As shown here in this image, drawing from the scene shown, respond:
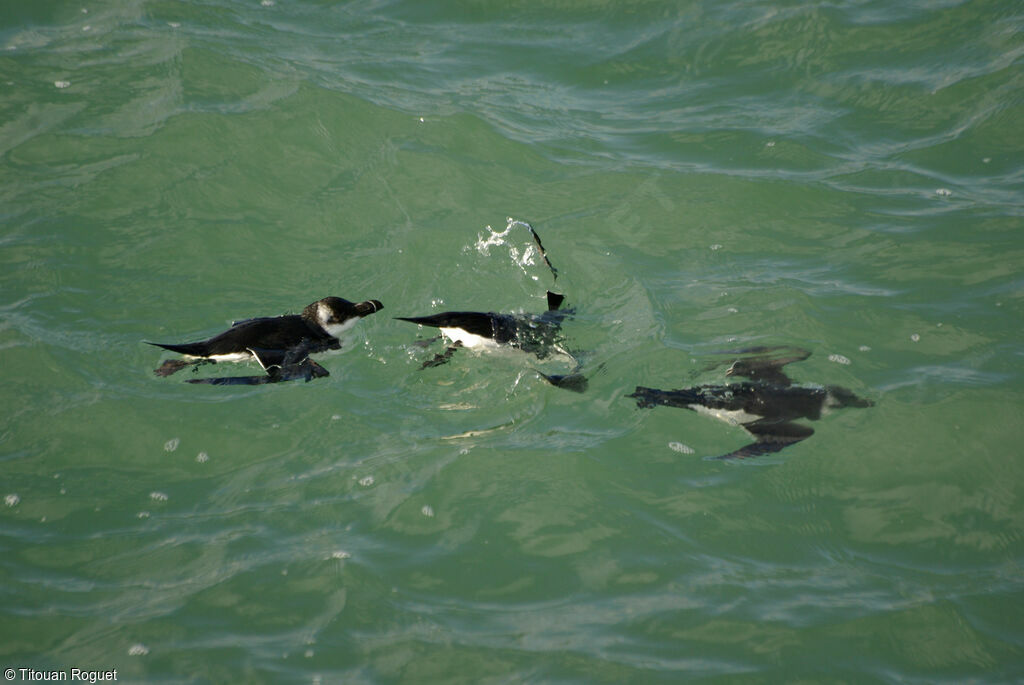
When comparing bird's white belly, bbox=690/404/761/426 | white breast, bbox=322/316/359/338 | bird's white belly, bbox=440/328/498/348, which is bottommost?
bird's white belly, bbox=690/404/761/426

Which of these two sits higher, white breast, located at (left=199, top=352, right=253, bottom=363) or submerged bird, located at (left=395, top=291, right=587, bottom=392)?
submerged bird, located at (left=395, top=291, right=587, bottom=392)

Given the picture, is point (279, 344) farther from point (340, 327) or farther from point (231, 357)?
point (340, 327)

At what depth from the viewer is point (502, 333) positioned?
20.8 ft

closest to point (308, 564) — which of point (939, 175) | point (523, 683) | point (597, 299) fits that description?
point (523, 683)

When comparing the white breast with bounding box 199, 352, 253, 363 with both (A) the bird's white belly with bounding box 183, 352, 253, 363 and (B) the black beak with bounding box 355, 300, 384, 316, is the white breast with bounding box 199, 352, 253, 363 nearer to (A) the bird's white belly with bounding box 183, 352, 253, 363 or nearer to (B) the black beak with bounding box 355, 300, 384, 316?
(A) the bird's white belly with bounding box 183, 352, 253, 363

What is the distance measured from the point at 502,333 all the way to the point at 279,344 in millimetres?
1510

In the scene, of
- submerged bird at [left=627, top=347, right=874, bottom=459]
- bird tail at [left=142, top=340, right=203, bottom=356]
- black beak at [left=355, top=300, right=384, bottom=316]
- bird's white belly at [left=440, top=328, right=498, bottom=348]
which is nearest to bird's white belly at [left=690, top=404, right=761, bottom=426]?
submerged bird at [left=627, top=347, right=874, bottom=459]

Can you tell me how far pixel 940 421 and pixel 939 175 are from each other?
3471 millimetres

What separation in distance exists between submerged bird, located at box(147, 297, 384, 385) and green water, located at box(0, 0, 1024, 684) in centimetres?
16

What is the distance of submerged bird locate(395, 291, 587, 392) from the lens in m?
6.15

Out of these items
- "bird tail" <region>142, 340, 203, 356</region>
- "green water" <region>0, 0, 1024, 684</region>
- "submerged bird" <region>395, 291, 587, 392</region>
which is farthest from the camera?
"submerged bird" <region>395, 291, 587, 392</region>

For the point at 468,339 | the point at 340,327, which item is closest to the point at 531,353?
the point at 468,339

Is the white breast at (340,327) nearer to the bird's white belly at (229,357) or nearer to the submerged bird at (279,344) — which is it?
the submerged bird at (279,344)

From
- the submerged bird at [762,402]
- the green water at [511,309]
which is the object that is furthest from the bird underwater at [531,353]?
the green water at [511,309]
